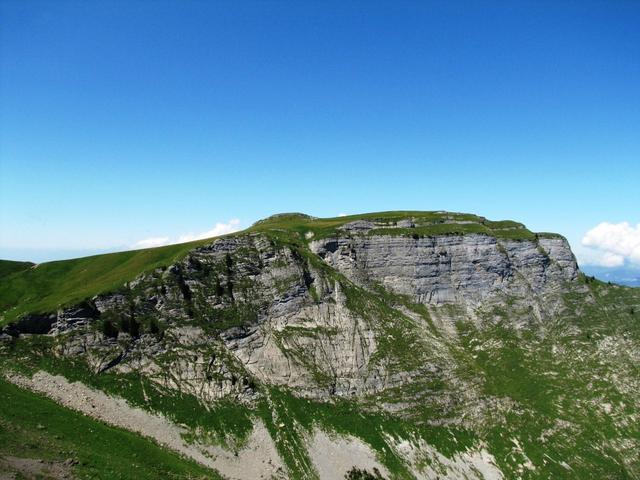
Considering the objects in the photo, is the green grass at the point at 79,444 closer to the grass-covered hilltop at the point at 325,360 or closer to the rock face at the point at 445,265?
the grass-covered hilltop at the point at 325,360

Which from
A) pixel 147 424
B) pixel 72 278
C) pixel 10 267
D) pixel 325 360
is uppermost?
pixel 10 267

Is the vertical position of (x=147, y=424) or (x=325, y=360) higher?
(x=325, y=360)

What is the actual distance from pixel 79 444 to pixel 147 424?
16.7m

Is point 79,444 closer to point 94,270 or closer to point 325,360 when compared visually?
point 325,360

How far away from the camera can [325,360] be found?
11838 centimetres

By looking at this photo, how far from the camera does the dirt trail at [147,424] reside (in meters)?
81.8

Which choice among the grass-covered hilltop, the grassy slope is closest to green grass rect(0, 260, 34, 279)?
the grassy slope

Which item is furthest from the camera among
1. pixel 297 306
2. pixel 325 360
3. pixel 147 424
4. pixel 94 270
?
pixel 94 270

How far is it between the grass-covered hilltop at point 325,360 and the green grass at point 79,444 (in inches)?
16.5

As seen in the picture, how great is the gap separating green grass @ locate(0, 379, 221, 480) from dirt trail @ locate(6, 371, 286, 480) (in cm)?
257

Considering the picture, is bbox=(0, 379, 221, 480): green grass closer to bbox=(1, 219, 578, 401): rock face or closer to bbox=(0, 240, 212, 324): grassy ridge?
bbox=(1, 219, 578, 401): rock face

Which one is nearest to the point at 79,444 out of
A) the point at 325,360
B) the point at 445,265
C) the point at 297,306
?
the point at 325,360

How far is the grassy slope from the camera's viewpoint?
10619cm

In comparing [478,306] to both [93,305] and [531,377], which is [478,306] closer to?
[531,377]
